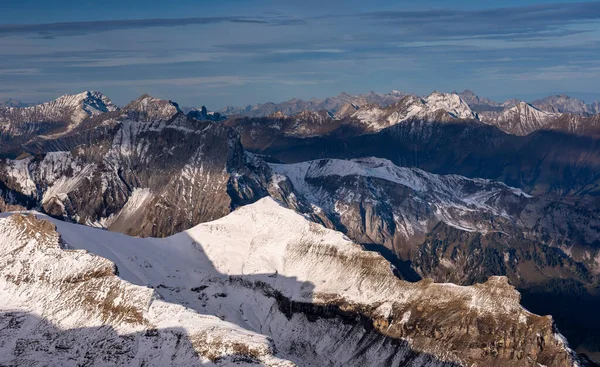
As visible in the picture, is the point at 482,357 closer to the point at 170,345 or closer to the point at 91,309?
the point at 170,345

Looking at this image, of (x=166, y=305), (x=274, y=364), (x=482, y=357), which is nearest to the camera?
(x=274, y=364)

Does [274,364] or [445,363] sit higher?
[274,364]

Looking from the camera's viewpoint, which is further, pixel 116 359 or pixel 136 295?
pixel 136 295

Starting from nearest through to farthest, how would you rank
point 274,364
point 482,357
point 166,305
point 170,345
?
point 274,364, point 170,345, point 166,305, point 482,357

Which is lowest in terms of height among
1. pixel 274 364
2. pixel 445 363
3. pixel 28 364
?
pixel 445 363

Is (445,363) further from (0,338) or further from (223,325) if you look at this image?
(0,338)

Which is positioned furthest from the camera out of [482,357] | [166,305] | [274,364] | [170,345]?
[482,357]

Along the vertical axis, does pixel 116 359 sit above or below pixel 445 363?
above

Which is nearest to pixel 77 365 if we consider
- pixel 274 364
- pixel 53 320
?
pixel 53 320

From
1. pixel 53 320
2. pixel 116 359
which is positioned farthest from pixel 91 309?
pixel 116 359
